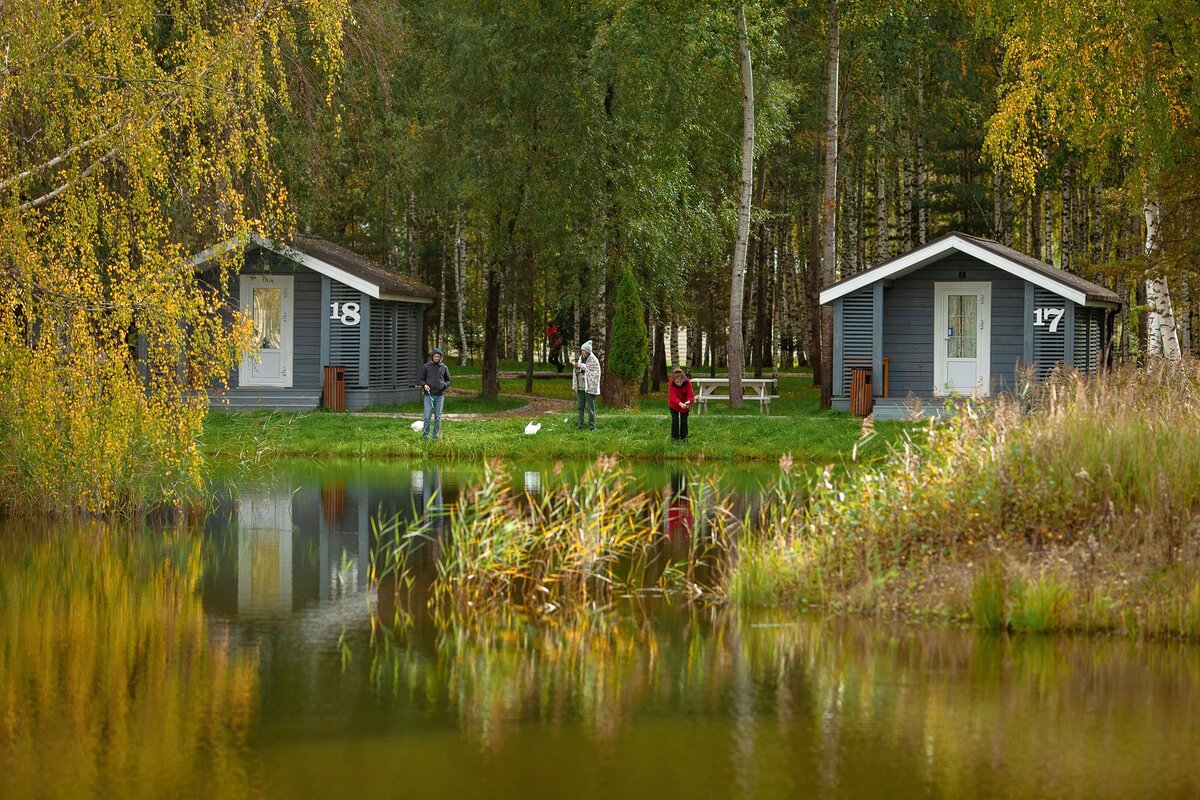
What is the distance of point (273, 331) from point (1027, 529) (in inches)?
1085

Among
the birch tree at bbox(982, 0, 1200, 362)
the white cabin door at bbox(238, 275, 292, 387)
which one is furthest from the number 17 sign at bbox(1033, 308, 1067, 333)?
the white cabin door at bbox(238, 275, 292, 387)

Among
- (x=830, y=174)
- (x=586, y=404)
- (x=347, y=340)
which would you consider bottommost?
(x=586, y=404)

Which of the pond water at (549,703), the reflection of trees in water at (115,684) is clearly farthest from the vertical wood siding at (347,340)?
the pond water at (549,703)

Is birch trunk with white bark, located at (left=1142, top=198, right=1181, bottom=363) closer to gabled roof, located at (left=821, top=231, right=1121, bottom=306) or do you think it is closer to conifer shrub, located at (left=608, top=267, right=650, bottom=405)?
gabled roof, located at (left=821, top=231, right=1121, bottom=306)

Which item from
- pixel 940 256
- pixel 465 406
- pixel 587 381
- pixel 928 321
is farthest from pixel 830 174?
pixel 465 406

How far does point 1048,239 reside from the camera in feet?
146

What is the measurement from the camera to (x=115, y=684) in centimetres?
977

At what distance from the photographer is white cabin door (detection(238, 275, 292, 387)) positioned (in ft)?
124

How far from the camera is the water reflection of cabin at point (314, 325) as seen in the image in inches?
1436

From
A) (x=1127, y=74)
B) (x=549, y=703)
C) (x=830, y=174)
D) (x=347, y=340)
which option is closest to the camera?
(x=549, y=703)

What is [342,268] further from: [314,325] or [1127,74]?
[1127,74]

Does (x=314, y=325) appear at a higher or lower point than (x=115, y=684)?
higher

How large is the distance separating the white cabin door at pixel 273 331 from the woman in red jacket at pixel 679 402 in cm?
1290

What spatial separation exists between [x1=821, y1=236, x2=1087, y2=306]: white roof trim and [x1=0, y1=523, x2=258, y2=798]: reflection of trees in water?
73.7ft
